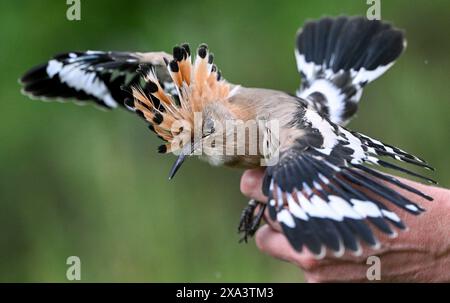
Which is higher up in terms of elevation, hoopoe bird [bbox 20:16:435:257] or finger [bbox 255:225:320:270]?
hoopoe bird [bbox 20:16:435:257]

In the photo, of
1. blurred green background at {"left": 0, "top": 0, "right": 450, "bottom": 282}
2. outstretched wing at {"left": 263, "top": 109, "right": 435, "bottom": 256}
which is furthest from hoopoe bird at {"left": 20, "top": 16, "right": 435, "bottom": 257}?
blurred green background at {"left": 0, "top": 0, "right": 450, "bottom": 282}

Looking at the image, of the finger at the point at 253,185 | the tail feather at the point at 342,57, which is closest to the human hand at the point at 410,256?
the finger at the point at 253,185

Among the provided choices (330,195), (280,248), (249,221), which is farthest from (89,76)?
(330,195)

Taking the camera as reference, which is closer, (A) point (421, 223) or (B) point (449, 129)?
(A) point (421, 223)

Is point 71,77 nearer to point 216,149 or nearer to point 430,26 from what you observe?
point 216,149

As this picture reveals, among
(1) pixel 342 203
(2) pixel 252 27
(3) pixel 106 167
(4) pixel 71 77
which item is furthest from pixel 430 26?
(1) pixel 342 203

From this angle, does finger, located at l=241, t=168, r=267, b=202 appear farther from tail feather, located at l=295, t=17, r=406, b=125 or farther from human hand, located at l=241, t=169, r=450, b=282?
tail feather, located at l=295, t=17, r=406, b=125
